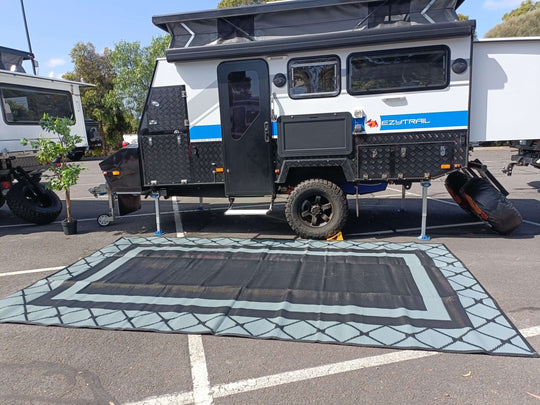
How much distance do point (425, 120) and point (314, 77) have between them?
1665 mm

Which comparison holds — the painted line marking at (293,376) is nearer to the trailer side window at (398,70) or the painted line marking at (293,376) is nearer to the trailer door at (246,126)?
the trailer door at (246,126)

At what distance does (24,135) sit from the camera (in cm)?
743

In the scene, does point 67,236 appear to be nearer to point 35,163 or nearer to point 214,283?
point 35,163

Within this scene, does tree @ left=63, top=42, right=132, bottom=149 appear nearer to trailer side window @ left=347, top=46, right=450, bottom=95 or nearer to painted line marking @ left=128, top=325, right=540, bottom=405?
trailer side window @ left=347, top=46, right=450, bottom=95

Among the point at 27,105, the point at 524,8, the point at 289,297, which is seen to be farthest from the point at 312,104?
the point at 524,8

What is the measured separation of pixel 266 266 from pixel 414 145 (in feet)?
8.82

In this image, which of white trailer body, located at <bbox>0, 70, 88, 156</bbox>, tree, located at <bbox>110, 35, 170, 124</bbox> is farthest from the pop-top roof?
tree, located at <bbox>110, 35, 170, 124</bbox>

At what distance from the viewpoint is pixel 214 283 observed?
4301mm

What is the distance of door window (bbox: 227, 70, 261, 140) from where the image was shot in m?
5.62

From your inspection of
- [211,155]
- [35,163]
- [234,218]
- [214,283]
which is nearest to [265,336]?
[214,283]

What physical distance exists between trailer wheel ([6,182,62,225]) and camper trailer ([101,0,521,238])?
2.85 m

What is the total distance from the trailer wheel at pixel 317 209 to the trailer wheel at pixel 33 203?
4910mm

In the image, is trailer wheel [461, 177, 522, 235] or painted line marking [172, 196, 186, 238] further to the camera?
painted line marking [172, 196, 186, 238]

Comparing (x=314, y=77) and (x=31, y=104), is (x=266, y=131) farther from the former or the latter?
(x=31, y=104)
